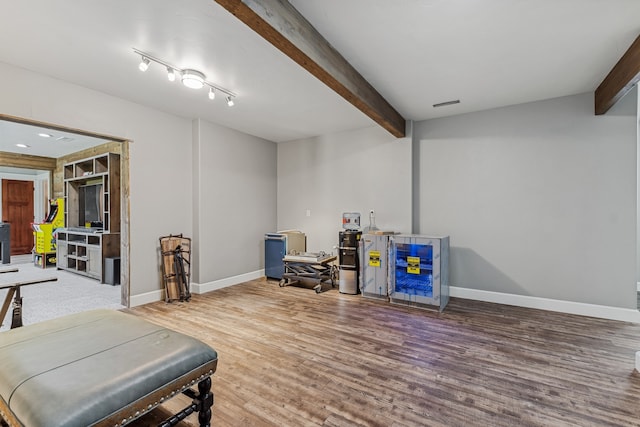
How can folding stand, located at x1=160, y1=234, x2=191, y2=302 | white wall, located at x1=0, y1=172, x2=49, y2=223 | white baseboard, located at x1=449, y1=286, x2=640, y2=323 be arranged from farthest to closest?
white wall, located at x1=0, y1=172, x2=49, y2=223 < folding stand, located at x1=160, y1=234, x2=191, y2=302 < white baseboard, located at x1=449, y1=286, x2=640, y2=323

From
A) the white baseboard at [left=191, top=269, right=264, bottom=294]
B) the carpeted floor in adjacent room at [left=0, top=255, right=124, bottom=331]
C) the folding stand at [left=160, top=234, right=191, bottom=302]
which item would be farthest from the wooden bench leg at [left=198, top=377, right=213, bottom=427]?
the white baseboard at [left=191, top=269, right=264, bottom=294]

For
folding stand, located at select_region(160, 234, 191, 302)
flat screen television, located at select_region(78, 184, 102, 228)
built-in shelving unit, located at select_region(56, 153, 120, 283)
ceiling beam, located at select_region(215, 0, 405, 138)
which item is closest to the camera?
ceiling beam, located at select_region(215, 0, 405, 138)

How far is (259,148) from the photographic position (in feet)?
18.2

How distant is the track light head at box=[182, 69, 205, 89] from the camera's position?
2916mm

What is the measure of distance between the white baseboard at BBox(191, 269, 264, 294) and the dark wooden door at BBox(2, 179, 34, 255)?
24.1 ft

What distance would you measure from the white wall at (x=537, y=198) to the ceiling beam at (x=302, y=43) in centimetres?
175

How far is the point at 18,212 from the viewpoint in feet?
26.2

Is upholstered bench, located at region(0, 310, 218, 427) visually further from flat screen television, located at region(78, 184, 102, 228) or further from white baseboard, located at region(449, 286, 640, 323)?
flat screen television, located at region(78, 184, 102, 228)

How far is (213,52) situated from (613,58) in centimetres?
374

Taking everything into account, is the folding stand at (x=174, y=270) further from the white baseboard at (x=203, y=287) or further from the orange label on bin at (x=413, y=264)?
the orange label on bin at (x=413, y=264)

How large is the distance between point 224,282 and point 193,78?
3.16 m

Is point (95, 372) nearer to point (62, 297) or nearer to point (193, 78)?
point (193, 78)

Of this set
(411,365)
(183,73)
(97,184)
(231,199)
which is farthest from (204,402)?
(97,184)

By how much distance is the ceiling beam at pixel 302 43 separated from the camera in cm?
172
